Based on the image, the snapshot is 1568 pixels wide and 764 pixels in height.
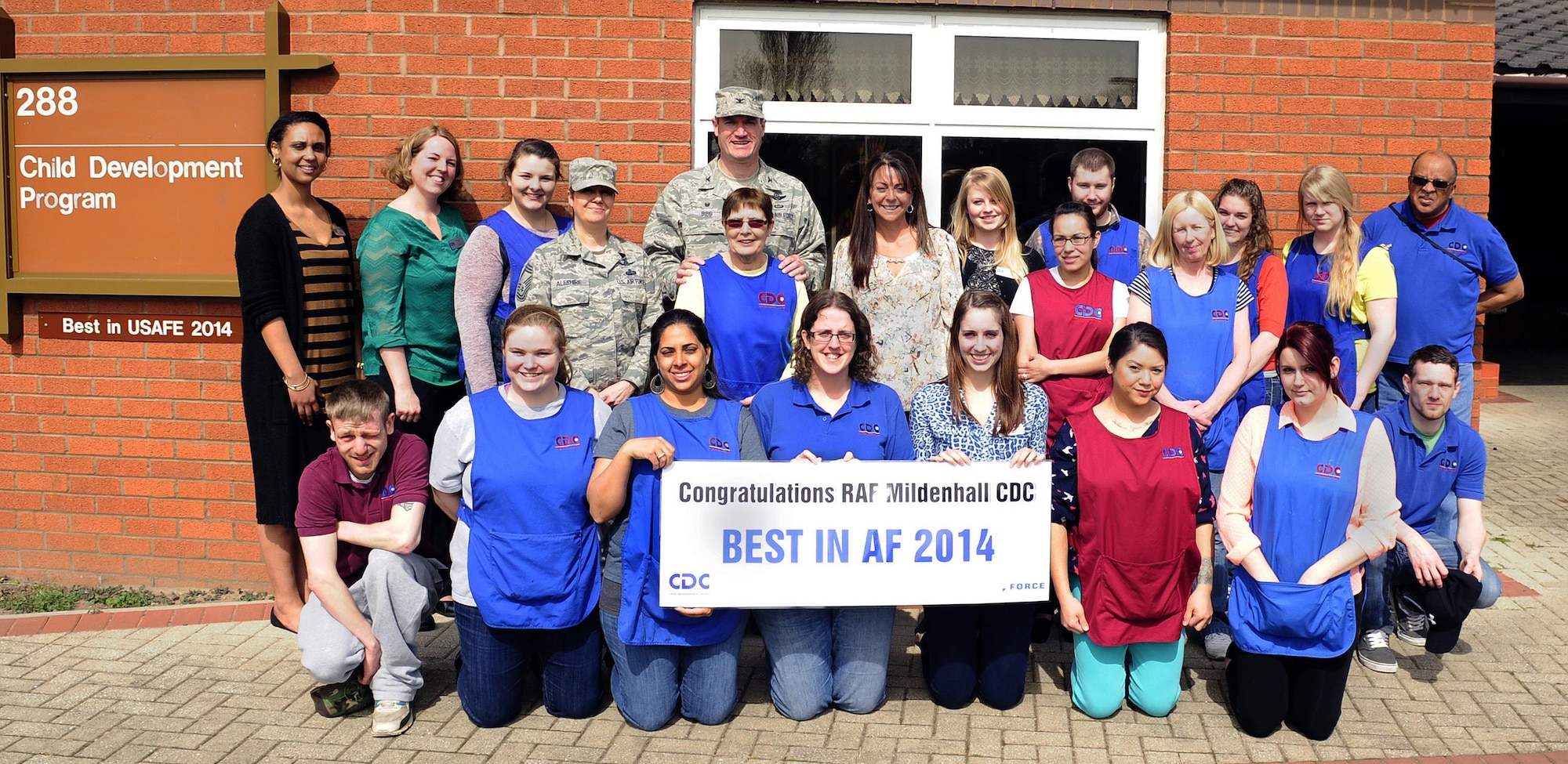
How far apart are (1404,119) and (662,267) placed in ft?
12.5

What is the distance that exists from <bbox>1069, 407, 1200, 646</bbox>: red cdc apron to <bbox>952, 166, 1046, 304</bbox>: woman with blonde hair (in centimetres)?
101

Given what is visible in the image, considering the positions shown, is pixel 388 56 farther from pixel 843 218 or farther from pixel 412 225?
pixel 843 218

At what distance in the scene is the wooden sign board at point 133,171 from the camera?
5953mm

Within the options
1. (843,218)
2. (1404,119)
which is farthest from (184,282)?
(1404,119)

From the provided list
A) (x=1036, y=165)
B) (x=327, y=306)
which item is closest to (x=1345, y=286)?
(x=1036, y=165)

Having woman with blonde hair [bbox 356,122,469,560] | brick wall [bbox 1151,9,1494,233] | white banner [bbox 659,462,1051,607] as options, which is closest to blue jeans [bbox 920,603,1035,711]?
white banner [bbox 659,462,1051,607]

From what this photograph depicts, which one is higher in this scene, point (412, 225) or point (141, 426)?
point (412, 225)

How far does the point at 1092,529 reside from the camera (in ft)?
14.8

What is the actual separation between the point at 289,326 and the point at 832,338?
7.90ft

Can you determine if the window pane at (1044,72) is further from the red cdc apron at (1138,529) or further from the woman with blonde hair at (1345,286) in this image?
the red cdc apron at (1138,529)

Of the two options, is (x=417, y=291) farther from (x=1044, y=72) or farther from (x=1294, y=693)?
(x=1294, y=693)

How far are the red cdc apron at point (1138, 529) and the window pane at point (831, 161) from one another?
2.20 m

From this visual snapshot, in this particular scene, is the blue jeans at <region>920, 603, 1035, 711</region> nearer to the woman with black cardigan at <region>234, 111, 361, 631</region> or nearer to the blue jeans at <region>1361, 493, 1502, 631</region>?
the blue jeans at <region>1361, 493, 1502, 631</region>

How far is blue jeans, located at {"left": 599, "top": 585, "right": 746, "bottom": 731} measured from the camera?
4449 mm
